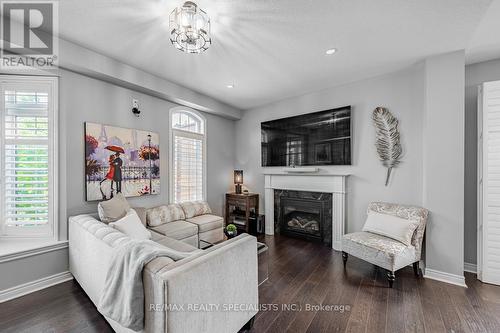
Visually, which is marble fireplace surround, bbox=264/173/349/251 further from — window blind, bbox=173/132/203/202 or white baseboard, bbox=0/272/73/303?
white baseboard, bbox=0/272/73/303

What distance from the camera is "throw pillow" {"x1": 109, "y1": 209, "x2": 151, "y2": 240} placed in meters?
2.41

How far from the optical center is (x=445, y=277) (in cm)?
257

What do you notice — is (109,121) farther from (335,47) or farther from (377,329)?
(377,329)

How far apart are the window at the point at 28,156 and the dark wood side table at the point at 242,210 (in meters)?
2.96

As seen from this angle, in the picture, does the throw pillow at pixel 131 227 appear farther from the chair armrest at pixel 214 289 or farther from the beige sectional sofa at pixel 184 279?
the chair armrest at pixel 214 289

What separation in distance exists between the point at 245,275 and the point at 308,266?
160 centimetres

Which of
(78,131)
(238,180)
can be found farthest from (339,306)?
(78,131)

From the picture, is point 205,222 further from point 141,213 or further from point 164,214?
point 141,213

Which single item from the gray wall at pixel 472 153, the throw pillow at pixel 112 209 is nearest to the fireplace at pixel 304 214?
the gray wall at pixel 472 153

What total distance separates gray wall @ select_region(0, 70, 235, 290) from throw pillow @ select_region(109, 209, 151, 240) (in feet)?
2.43

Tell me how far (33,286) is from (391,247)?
4041 millimetres

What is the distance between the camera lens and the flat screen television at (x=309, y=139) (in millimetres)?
3660

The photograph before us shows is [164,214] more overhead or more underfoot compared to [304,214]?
more overhead

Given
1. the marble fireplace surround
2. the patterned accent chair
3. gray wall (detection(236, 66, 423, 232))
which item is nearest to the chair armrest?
the patterned accent chair
